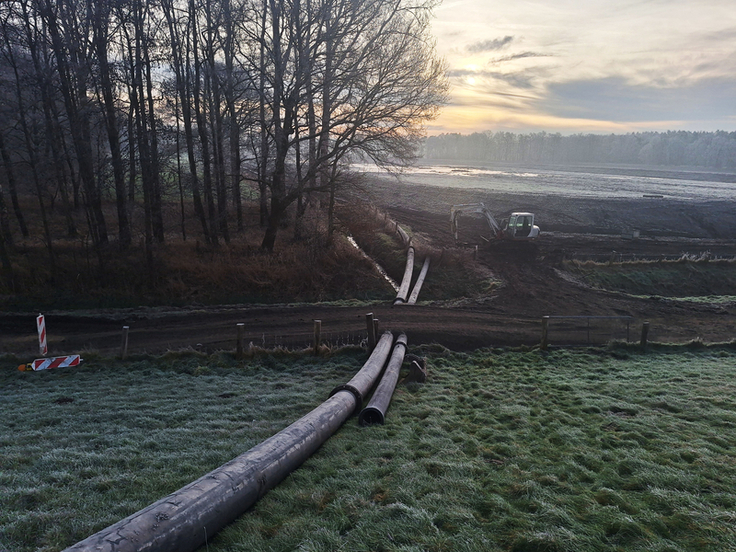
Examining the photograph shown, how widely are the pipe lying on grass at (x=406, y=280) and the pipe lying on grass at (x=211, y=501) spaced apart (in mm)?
14062

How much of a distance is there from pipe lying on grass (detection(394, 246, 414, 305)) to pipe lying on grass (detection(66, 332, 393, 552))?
1406 centimetres

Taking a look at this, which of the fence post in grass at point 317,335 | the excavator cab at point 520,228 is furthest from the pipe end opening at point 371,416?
the excavator cab at point 520,228

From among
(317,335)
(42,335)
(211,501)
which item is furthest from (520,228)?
(211,501)

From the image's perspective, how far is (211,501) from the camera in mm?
4883

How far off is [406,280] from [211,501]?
1989 centimetres

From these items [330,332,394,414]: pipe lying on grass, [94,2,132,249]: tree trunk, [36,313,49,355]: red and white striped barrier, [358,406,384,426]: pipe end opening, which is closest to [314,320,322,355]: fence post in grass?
[330,332,394,414]: pipe lying on grass

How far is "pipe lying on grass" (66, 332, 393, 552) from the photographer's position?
13.5 ft

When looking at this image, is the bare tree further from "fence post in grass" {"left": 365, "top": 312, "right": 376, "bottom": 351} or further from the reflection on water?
the reflection on water

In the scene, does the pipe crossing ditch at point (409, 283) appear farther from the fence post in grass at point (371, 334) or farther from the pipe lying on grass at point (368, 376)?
the pipe lying on grass at point (368, 376)

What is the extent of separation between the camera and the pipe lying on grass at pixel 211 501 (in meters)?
4.10

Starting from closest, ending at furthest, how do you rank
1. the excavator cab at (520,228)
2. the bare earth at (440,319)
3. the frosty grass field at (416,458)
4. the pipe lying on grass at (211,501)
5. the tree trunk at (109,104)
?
1. the pipe lying on grass at (211,501)
2. the frosty grass field at (416,458)
3. the bare earth at (440,319)
4. the tree trunk at (109,104)
5. the excavator cab at (520,228)

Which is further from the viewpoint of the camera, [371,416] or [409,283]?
[409,283]

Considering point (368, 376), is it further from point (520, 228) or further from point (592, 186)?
point (592, 186)

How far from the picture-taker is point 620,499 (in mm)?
5539
